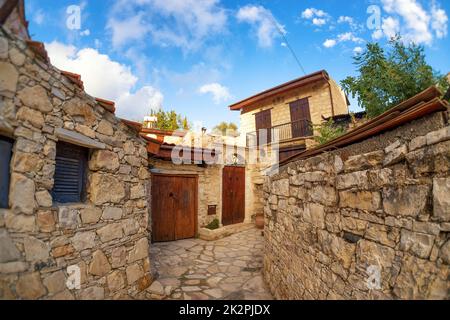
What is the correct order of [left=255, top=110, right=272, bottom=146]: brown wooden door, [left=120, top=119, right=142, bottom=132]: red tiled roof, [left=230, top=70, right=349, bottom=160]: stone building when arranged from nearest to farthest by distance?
1. [left=120, top=119, right=142, bottom=132]: red tiled roof
2. [left=230, top=70, right=349, bottom=160]: stone building
3. [left=255, top=110, right=272, bottom=146]: brown wooden door

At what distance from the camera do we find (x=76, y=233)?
2.27 metres

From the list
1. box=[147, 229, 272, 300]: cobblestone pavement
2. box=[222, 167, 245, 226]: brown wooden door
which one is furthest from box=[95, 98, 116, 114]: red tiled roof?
box=[222, 167, 245, 226]: brown wooden door

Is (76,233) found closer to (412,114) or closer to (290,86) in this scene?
(412,114)

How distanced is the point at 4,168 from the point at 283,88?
36.4ft

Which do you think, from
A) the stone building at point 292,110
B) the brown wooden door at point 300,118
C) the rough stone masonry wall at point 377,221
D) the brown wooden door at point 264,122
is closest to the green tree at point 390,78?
the rough stone masonry wall at point 377,221

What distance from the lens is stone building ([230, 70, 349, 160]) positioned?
33.2ft

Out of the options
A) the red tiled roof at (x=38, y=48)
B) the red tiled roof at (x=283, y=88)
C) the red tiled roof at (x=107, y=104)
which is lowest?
the red tiled roof at (x=107, y=104)

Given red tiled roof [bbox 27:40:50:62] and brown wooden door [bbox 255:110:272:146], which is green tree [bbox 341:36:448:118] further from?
brown wooden door [bbox 255:110:272:146]

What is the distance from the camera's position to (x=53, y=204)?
2166mm

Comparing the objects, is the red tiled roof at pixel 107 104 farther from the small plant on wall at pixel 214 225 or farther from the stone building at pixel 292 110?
the stone building at pixel 292 110

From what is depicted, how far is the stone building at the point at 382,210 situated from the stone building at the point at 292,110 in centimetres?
782

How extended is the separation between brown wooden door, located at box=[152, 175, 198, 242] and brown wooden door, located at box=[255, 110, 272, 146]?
6.92m

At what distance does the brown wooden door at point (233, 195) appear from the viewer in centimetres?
753

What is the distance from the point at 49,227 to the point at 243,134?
12.3m
